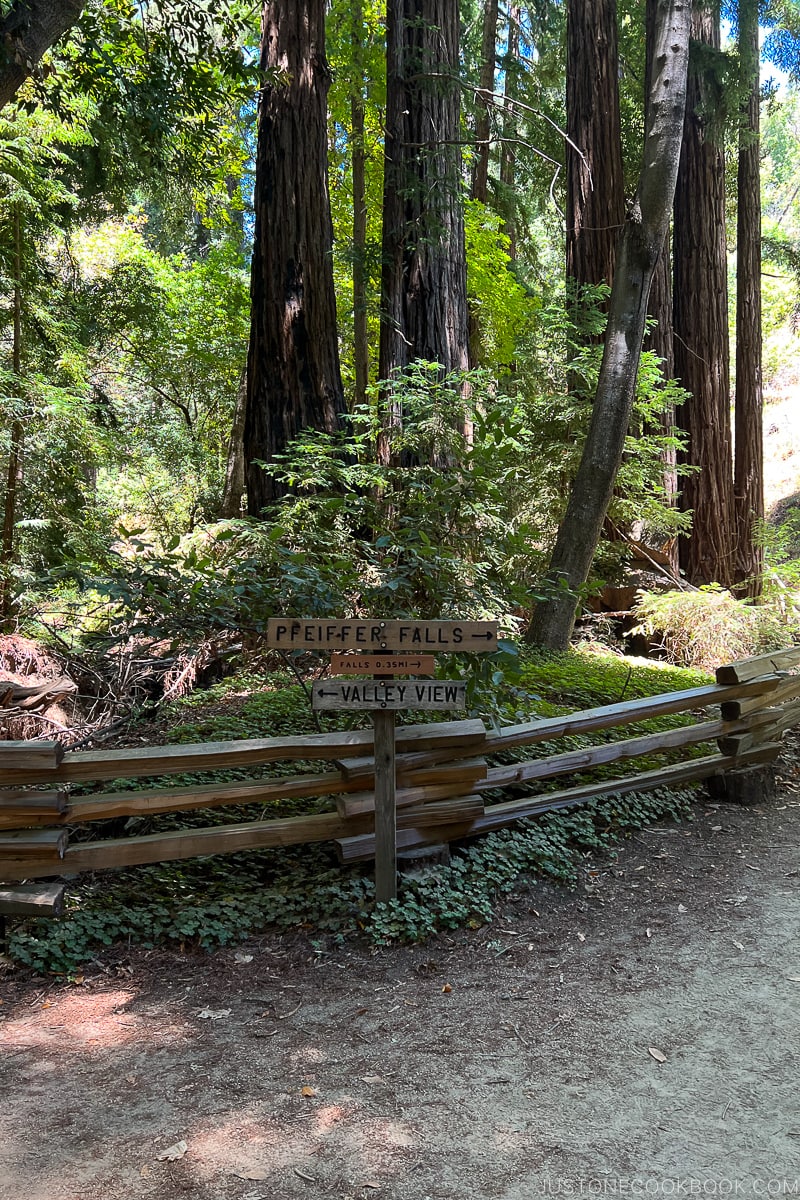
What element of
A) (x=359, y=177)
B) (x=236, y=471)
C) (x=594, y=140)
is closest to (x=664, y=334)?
(x=594, y=140)

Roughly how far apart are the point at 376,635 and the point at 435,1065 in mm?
1990

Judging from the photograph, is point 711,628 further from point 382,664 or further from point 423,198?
point 382,664

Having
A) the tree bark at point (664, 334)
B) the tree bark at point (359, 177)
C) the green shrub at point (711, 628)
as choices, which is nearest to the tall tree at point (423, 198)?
the tree bark at point (359, 177)

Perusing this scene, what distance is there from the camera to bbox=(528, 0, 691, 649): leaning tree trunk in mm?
8070

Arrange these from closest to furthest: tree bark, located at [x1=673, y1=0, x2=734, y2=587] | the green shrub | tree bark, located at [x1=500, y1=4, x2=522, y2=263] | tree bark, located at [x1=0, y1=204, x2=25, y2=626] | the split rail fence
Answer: the split rail fence
tree bark, located at [x1=0, y1=204, x2=25, y2=626]
the green shrub
tree bark, located at [x1=673, y1=0, x2=734, y2=587]
tree bark, located at [x1=500, y1=4, x2=522, y2=263]

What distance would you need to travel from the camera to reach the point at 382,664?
4453 millimetres

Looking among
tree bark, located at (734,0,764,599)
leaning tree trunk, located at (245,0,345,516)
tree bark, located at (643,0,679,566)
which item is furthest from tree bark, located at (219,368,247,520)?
tree bark, located at (734,0,764,599)

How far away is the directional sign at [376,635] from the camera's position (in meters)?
4.38

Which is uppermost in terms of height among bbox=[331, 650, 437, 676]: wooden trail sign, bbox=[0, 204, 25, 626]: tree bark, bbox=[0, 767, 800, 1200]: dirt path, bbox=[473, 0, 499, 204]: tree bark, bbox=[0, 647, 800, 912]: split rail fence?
bbox=[473, 0, 499, 204]: tree bark

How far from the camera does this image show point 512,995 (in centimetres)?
398

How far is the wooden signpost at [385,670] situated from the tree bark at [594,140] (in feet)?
29.3

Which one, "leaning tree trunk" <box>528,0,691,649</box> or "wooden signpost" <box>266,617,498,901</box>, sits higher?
"leaning tree trunk" <box>528,0,691,649</box>

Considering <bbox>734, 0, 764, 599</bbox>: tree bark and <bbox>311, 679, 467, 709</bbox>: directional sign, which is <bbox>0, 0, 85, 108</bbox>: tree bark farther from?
<bbox>734, 0, 764, 599</bbox>: tree bark

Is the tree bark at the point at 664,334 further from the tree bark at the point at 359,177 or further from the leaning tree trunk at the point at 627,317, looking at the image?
the tree bark at the point at 359,177
